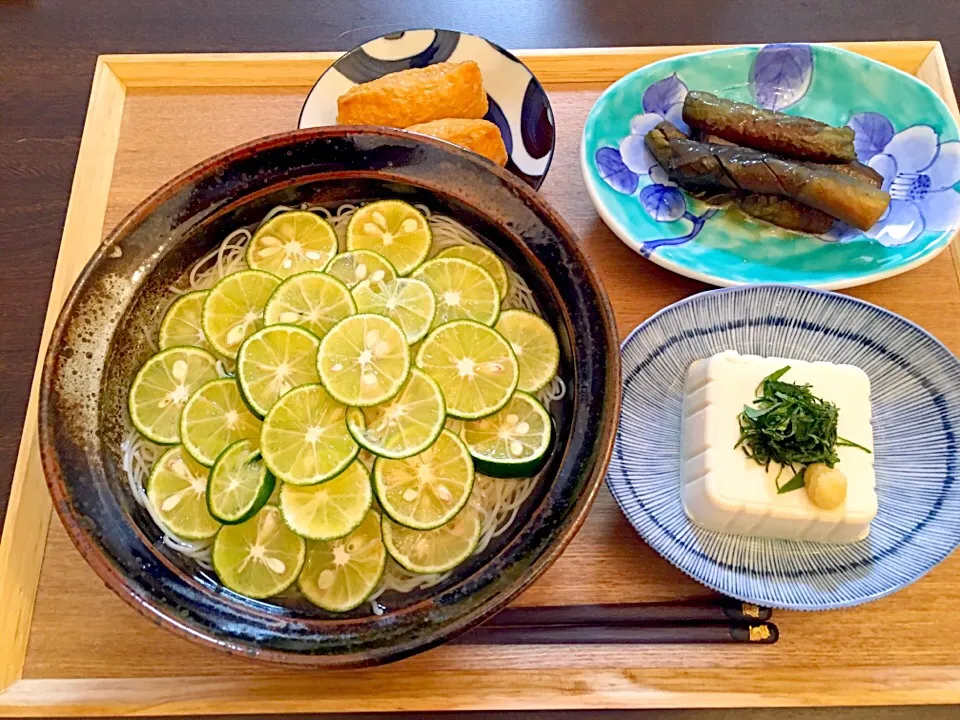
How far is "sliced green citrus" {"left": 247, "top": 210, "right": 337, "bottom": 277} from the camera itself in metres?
1.70

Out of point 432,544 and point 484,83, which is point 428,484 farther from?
point 484,83

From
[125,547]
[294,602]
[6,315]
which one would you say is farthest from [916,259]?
[6,315]

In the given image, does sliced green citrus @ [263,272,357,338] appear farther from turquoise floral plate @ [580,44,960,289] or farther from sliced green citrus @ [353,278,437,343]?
turquoise floral plate @ [580,44,960,289]

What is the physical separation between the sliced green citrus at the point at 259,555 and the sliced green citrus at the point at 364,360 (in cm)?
31

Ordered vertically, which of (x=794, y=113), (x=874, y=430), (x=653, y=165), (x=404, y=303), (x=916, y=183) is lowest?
(x=874, y=430)

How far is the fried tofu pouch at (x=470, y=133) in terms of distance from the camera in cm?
198

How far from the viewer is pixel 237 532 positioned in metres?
1.48

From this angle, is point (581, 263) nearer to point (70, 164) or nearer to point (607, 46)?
point (607, 46)

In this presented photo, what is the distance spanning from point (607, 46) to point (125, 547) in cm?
227

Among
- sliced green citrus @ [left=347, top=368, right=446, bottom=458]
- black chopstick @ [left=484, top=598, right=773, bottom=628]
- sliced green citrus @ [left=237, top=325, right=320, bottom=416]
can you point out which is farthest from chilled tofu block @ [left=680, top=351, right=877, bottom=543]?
sliced green citrus @ [left=237, top=325, right=320, bottom=416]

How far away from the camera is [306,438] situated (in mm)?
1445

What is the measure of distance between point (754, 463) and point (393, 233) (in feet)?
3.37

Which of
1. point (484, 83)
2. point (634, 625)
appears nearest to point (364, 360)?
point (634, 625)

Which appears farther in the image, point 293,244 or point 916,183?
point 916,183
